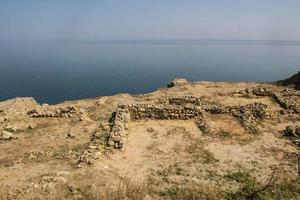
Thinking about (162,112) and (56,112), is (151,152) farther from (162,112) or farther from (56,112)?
(56,112)

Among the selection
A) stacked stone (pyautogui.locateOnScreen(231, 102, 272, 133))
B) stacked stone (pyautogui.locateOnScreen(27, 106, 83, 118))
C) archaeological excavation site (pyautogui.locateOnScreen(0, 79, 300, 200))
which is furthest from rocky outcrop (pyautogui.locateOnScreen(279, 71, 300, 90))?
stacked stone (pyautogui.locateOnScreen(27, 106, 83, 118))

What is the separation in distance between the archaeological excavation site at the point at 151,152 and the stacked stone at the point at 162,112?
69mm

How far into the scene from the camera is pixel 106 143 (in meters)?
18.4

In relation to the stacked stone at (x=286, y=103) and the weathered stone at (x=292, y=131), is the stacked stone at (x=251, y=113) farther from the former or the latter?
the stacked stone at (x=286, y=103)

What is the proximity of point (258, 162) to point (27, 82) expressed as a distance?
119337 mm

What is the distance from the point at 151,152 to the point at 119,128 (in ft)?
9.32

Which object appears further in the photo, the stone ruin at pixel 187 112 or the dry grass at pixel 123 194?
the stone ruin at pixel 187 112

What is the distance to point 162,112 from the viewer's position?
23469 mm

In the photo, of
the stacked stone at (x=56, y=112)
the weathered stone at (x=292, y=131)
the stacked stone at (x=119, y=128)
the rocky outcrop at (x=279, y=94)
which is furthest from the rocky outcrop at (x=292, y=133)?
the stacked stone at (x=56, y=112)

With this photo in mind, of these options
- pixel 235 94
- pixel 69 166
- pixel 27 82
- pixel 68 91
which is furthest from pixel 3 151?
pixel 27 82

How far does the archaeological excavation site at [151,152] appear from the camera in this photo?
12.4m

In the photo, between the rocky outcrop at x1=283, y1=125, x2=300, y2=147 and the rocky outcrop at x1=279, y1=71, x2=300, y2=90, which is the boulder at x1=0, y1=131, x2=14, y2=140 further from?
the rocky outcrop at x1=279, y1=71, x2=300, y2=90

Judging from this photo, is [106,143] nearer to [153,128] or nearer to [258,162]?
[153,128]

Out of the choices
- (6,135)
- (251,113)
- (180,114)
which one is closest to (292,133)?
(251,113)
